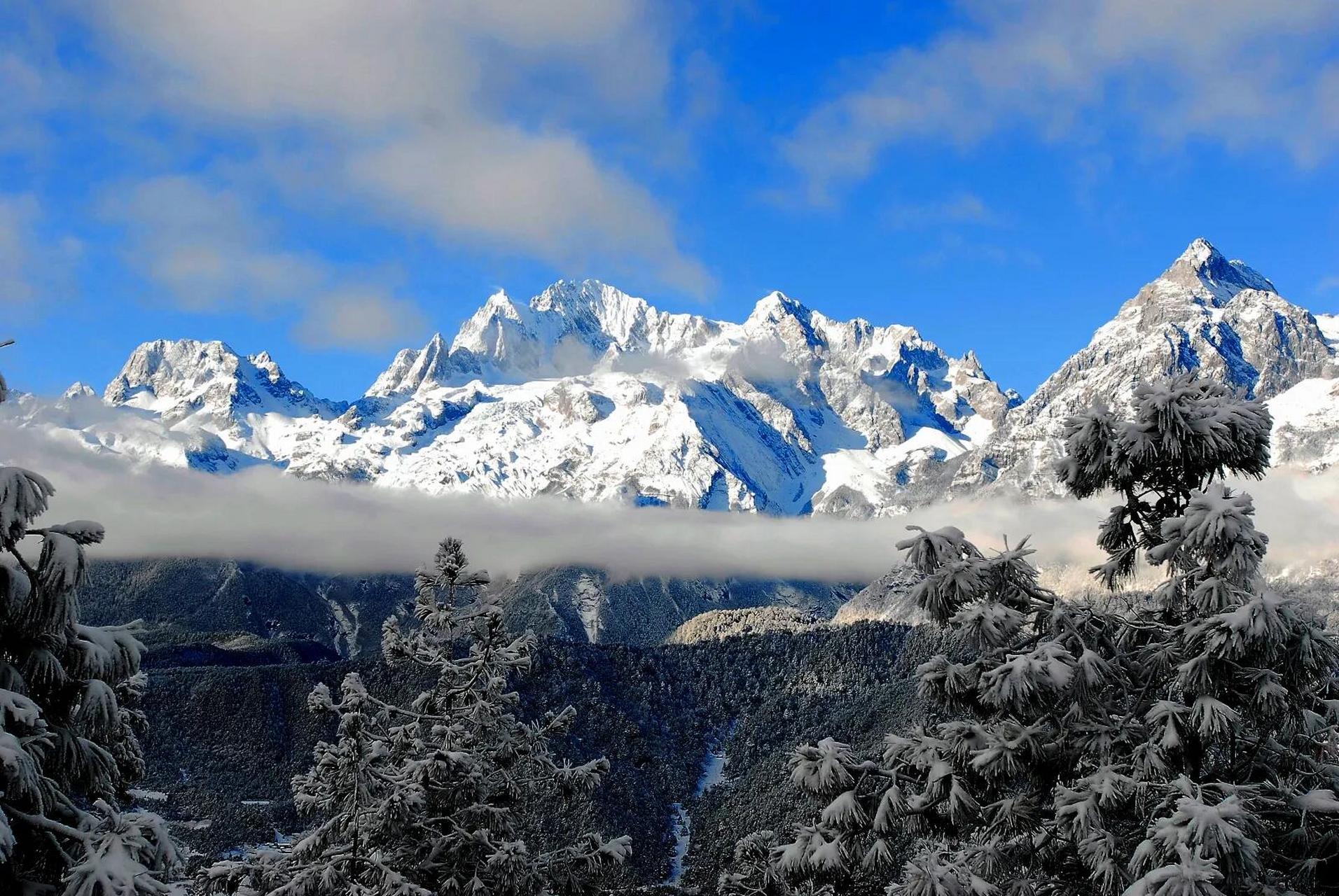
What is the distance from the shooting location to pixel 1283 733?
11047 mm

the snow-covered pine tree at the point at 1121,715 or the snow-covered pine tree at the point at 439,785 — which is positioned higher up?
the snow-covered pine tree at the point at 1121,715

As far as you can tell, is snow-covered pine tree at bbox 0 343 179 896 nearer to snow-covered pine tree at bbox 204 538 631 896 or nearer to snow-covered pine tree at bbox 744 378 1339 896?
snow-covered pine tree at bbox 744 378 1339 896

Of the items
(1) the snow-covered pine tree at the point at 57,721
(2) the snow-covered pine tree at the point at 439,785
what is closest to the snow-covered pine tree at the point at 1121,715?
(1) the snow-covered pine tree at the point at 57,721

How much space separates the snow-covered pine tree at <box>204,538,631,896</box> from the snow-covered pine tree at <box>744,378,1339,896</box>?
1032 cm

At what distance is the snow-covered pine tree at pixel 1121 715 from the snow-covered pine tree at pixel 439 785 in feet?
33.9

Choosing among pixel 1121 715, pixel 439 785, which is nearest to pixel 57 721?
pixel 439 785

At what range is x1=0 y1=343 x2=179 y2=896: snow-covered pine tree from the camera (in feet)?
30.7

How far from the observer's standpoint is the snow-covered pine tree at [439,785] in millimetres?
19312

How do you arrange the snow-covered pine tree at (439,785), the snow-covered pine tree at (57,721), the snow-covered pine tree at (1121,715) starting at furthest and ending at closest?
the snow-covered pine tree at (439,785) < the snow-covered pine tree at (1121,715) < the snow-covered pine tree at (57,721)

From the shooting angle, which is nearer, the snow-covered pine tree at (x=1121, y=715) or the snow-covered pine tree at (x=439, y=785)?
the snow-covered pine tree at (x=1121, y=715)

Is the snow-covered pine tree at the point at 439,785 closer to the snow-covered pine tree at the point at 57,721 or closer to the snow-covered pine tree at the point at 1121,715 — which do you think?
the snow-covered pine tree at the point at 57,721

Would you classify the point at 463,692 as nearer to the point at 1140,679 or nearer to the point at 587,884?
the point at 587,884

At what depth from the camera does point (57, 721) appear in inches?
413

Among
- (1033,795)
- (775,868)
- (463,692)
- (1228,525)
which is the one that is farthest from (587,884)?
(1228,525)
